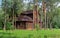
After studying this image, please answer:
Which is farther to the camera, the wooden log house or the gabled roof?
the gabled roof

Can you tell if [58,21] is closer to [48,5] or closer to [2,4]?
[48,5]

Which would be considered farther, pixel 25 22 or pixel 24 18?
pixel 24 18

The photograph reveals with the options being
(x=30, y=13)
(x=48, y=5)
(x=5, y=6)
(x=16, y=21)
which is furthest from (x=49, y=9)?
(x=5, y=6)

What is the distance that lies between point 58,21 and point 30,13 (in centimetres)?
1202

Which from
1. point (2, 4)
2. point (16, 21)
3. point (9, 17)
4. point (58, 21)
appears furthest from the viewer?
point (58, 21)

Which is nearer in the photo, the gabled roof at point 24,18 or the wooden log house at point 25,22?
the wooden log house at point 25,22

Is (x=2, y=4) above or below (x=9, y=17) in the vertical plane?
above

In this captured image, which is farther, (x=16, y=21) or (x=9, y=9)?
(x=16, y=21)

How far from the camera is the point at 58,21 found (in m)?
64.3

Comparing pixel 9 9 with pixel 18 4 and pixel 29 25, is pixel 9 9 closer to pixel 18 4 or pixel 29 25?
pixel 18 4

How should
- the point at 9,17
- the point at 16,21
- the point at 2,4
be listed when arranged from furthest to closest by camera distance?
the point at 16,21, the point at 9,17, the point at 2,4

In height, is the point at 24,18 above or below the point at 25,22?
above

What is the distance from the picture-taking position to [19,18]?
54.4 meters

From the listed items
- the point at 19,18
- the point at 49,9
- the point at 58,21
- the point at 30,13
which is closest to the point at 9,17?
the point at 19,18
